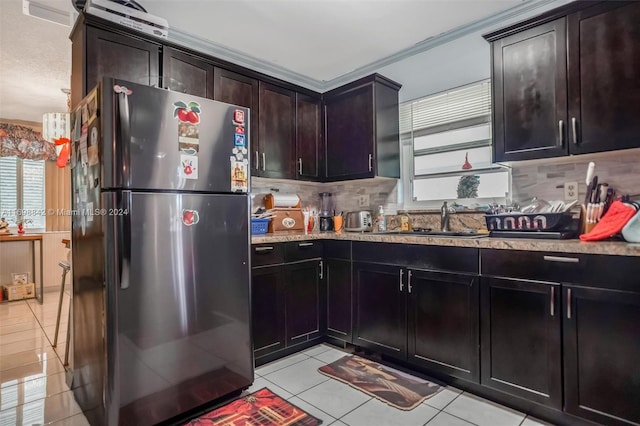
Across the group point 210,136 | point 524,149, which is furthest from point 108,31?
point 524,149

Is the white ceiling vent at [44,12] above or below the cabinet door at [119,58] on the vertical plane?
above

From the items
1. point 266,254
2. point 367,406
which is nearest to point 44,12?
point 266,254

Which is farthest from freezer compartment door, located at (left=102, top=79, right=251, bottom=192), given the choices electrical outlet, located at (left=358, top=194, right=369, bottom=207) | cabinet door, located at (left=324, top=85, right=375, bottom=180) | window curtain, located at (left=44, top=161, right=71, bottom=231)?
window curtain, located at (left=44, top=161, right=71, bottom=231)

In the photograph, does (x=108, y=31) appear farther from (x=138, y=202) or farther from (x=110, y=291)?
(x=110, y=291)

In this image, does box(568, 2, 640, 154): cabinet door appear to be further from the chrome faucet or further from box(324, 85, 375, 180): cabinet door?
box(324, 85, 375, 180): cabinet door

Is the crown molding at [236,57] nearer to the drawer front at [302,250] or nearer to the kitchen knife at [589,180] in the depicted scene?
the drawer front at [302,250]

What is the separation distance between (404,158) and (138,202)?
2.37 meters

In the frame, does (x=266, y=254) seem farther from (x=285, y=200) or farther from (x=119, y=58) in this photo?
(x=119, y=58)

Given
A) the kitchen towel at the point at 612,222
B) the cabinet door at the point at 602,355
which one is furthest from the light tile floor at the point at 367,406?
the kitchen towel at the point at 612,222

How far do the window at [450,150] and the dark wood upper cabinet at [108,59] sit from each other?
2163mm

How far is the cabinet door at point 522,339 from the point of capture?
1.71 meters

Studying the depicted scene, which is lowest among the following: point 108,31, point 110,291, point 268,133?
point 110,291

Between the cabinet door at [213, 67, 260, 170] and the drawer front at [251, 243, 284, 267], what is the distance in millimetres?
689

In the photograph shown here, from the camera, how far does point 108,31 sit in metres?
2.06
